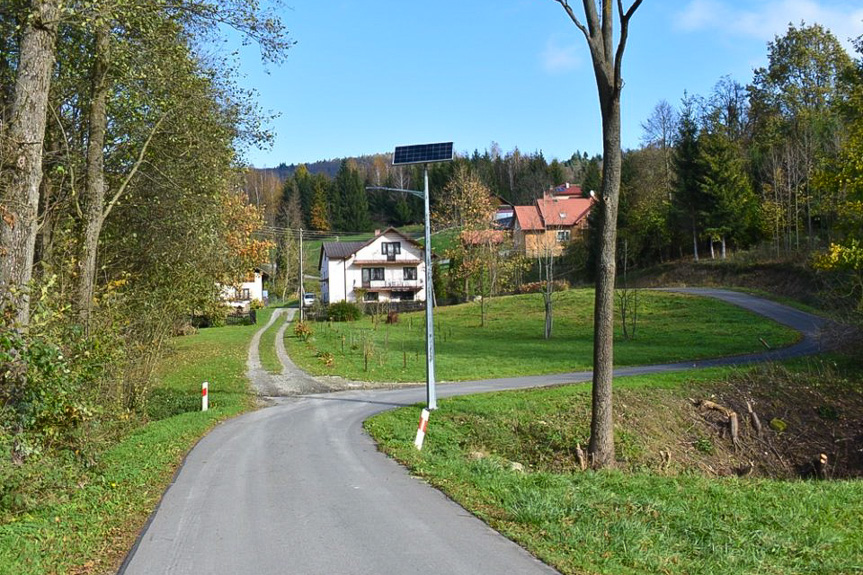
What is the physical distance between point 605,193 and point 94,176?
10626 millimetres

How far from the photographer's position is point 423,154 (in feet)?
61.7

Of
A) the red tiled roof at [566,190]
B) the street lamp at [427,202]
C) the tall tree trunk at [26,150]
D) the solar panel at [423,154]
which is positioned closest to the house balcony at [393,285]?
the red tiled roof at [566,190]

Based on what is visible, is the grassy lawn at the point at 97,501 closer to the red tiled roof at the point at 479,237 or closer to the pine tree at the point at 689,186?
the red tiled roof at the point at 479,237

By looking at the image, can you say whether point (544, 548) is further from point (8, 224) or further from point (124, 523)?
point (8, 224)

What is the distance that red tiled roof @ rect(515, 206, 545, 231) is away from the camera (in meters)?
84.6

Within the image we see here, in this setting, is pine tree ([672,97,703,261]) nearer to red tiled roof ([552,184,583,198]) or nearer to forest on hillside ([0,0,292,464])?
forest on hillside ([0,0,292,464])

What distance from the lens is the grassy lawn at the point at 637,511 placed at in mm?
6770

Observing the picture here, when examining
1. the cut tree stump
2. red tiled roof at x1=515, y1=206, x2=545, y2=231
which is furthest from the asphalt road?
red tiled roof at x1=515, y1=206, x2=545, y2=231

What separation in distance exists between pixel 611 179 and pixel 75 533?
Result: 10050mm

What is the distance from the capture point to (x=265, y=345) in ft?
136

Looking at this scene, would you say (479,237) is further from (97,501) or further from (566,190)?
(566,190)

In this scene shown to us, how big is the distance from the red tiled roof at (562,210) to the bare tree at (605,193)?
6755 centimetres

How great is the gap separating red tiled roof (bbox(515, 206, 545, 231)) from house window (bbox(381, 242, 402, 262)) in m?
15.7

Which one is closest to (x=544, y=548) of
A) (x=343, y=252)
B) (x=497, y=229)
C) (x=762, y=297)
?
(x=762, y=297)
